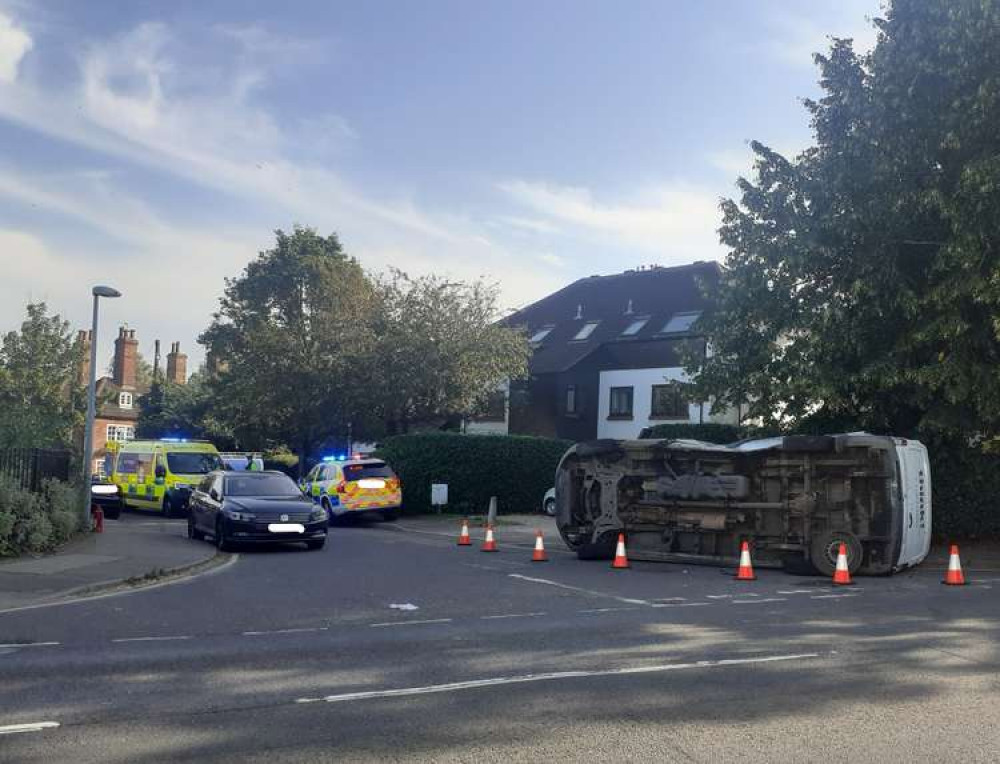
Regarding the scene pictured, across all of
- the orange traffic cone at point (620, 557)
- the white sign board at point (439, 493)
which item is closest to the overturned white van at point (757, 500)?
the orange traffic cone at point (620, 557)

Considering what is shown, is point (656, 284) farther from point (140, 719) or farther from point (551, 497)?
point (140, 719)

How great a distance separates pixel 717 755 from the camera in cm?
584

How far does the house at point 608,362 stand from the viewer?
42781 millimetres

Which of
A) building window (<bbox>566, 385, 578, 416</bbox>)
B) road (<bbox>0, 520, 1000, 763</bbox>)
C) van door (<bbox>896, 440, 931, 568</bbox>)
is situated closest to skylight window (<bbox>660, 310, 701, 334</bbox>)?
building window (<bbox>566, 385, 578, 416</bbox>)

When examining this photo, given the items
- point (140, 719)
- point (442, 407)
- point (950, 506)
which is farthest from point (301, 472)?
point (140, 719)

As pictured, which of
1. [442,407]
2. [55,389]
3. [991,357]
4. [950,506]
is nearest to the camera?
[991,357]

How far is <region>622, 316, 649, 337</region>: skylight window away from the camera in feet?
152

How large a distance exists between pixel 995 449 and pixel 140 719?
16989 mm

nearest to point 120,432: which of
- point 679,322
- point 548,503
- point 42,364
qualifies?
point 42,364

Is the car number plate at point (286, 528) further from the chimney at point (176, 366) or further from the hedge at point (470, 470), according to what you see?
the chimney at point (176, 366)

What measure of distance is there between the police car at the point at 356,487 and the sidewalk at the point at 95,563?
6.12 m

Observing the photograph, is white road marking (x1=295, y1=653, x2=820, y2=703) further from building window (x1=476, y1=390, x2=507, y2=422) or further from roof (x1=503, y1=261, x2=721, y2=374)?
building window (x1=476, y1=390, x2=507, y2=422)

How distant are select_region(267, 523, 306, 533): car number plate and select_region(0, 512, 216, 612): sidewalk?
111 cm

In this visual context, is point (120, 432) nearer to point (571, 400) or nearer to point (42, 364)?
point (42, 364)
